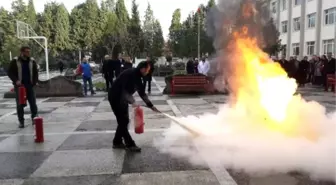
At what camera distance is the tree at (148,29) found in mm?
61719

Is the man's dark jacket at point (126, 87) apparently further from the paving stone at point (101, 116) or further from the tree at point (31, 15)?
the tree at point (31, 15)

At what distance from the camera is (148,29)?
6462 cm

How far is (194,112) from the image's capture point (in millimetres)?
11297

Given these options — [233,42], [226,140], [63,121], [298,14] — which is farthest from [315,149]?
[298,14]

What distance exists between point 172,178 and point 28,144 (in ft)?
12.0

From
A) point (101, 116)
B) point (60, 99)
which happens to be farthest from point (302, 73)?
point (101, 116)

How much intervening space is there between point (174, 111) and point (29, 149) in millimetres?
5394

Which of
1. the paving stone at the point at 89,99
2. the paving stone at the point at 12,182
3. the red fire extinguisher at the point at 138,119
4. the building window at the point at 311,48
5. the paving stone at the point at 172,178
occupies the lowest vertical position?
the paving stone at the point at 12,182

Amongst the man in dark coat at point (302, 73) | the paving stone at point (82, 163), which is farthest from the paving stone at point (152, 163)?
the man in dark coat at point (302, 73)

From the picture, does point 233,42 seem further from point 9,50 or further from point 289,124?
point 9,50

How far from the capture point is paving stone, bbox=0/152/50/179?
→ 18.4 ft

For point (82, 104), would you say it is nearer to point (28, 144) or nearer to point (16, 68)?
point (16, 68)

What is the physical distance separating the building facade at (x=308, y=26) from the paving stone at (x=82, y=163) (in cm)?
3069

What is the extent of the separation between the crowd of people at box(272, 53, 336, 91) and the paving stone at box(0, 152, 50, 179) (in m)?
15.6
